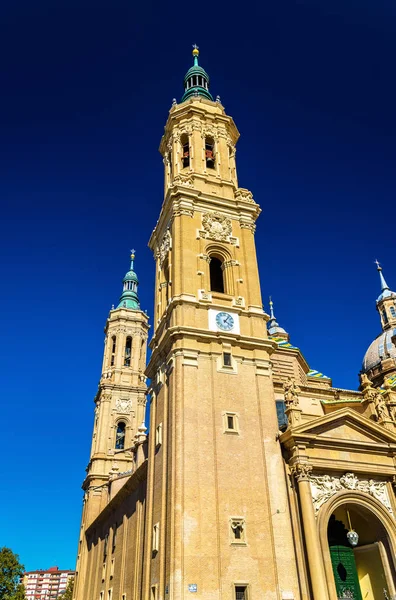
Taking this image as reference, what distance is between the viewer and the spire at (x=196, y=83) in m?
41.4

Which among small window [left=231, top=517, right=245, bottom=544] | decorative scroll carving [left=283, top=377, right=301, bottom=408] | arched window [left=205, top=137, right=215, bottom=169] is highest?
arched window [left=205, top=137, right=215, bottom=169]

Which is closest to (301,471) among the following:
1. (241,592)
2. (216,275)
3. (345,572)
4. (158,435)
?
(345,572)

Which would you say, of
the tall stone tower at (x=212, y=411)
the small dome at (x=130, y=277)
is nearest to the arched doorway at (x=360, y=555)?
the tall stone tower at (x=212, y=411)

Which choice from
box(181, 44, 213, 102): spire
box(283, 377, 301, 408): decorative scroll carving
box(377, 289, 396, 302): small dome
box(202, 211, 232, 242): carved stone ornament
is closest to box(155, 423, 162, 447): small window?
box(283, 377, 301, 408): decorative scroll carving

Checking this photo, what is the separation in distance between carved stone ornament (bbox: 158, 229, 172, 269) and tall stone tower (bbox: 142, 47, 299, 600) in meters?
0.09

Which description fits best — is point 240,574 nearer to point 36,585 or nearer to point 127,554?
point 127,554

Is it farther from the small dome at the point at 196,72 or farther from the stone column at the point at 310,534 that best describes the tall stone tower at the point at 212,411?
the small dome at the point at 196,72

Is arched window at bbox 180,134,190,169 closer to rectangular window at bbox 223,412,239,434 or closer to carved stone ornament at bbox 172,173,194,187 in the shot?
carved stone ornament at bbox 172,173,194,187

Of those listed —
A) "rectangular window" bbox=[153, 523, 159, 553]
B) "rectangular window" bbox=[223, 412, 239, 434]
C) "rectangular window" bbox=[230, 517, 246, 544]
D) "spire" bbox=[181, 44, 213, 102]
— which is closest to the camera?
"rectangular window" bbox=[230, 517, 246, 544]

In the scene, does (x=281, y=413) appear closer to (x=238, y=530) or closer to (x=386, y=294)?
(x=238, y=530)

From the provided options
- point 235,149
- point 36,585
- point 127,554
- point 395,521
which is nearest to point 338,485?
point 395,521

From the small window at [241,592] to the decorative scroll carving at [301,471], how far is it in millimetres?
5061

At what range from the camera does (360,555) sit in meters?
25.4

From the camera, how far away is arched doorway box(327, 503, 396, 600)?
23.1 metres
